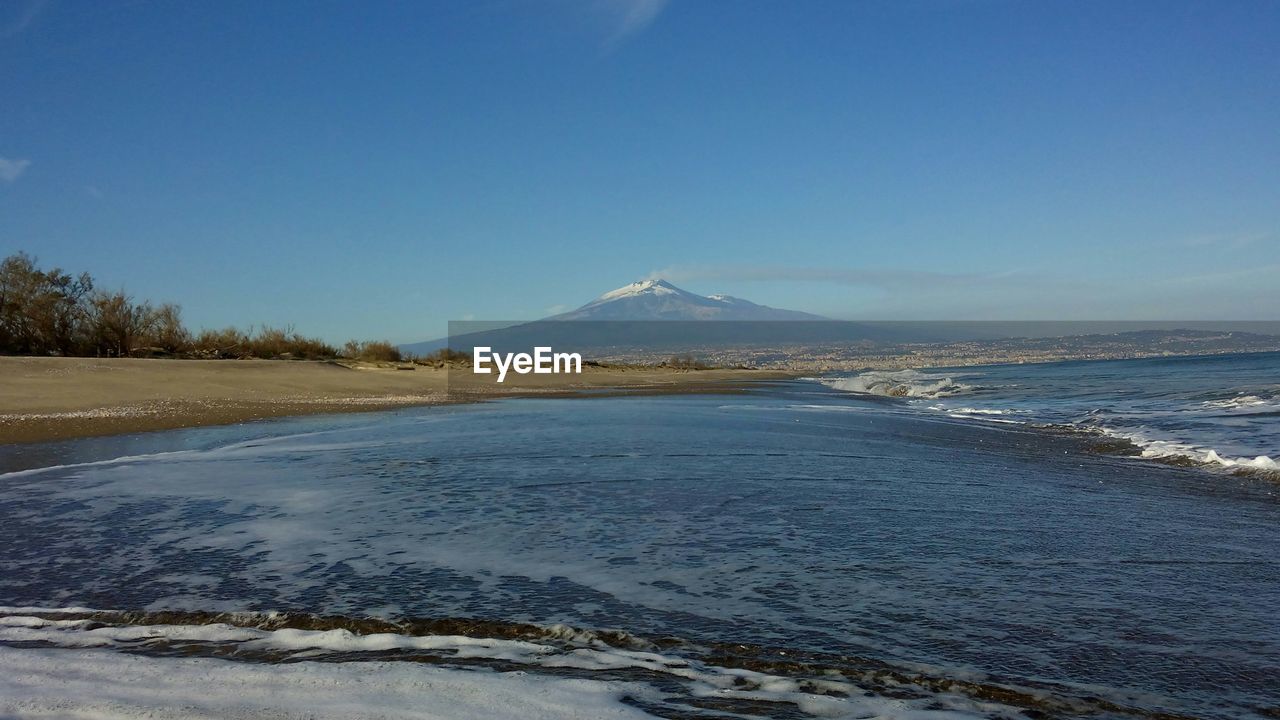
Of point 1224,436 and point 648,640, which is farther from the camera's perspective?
point 1224,436

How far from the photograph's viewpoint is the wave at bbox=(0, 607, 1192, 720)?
2.72 meters

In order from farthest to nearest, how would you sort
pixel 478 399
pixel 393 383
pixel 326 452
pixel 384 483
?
pixel 393 383 → pixel 478 399 → pixel 326 452 → pixel 384 483

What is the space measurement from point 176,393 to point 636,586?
49.5 feet

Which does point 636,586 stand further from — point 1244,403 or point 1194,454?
point 1244,403

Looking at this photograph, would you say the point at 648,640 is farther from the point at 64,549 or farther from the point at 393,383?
the point at 393,383

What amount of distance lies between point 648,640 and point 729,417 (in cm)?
1205

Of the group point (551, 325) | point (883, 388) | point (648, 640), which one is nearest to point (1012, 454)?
point (648, 640)

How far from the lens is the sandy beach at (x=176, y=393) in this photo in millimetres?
12211

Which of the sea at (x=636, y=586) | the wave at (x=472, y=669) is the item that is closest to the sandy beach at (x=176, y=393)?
the sea at (x=636, y=586)

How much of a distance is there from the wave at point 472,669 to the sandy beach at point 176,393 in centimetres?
899

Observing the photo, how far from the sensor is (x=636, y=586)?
4.14 m

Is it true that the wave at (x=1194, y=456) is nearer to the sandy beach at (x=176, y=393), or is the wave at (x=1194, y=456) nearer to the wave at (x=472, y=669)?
the wave at (x=472, y=669)

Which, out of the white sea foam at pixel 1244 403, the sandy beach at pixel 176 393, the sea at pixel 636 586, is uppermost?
the sandy beach at pixel 176 393

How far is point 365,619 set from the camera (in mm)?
3590
